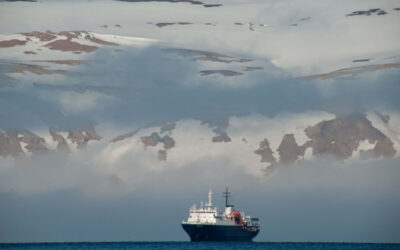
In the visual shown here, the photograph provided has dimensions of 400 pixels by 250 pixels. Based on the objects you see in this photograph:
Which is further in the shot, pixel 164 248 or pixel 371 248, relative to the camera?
pixel 371 248

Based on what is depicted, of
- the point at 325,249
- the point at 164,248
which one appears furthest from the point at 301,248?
the point at 164,248

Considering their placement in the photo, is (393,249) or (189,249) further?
(393,249)

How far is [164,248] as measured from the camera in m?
188

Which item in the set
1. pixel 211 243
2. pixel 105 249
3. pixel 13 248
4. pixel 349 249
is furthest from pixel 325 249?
pixel 13 248

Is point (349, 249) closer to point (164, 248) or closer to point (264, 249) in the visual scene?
point (264, 249)

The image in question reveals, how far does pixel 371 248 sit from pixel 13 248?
59.3 metres

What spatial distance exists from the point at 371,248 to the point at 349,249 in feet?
29.4

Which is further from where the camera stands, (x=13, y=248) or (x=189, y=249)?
(x=13, y=248)

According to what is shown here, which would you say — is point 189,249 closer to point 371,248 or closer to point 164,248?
point 164,248

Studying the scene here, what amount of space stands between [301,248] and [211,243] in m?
15.4

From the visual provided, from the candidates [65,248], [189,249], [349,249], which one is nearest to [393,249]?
[349,249]

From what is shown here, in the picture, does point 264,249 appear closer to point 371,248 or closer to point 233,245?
point 233,245

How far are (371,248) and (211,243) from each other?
26875 mm

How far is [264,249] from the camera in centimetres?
18225
